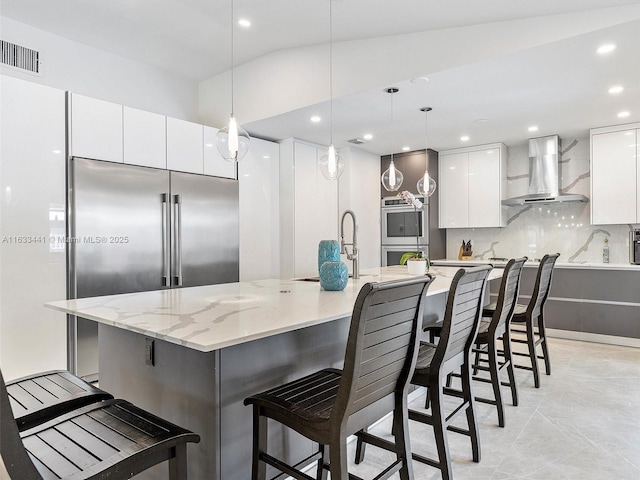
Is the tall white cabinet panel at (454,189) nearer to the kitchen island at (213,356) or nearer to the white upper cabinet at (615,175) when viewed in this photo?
the white upper cabinet at (615,175)

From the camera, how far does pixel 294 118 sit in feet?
14.1

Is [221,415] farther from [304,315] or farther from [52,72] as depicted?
[52,72]

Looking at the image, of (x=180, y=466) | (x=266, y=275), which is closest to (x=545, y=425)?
(x=180, y=466)

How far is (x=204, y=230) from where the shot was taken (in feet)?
13.4

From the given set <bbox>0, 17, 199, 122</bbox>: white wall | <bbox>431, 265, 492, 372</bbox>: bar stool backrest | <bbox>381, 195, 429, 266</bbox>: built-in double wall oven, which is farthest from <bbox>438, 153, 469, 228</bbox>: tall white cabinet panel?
<bbox>431, 265, 492, 372</bbox>: bar stool backrest

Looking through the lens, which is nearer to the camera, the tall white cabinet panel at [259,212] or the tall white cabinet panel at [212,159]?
the tall white cabinet panel at [212,159]

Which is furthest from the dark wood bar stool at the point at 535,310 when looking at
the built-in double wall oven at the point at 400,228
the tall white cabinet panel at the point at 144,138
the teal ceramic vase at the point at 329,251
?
the tall white cabinet panel at the point at 144,138

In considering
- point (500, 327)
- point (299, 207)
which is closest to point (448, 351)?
point (500, 327)

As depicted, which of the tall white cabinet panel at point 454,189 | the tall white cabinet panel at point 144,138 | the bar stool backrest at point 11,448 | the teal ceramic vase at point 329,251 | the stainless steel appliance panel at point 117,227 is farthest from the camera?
the tall white cabinet panel at point 454,189

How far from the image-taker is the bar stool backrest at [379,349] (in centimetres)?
122

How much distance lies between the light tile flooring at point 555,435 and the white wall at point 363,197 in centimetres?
290

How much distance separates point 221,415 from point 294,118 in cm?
335

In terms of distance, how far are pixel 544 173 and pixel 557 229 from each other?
812mm

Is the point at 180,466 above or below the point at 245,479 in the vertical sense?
above
